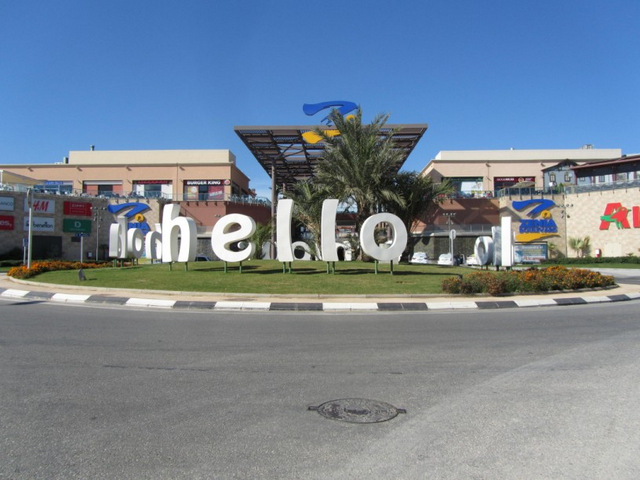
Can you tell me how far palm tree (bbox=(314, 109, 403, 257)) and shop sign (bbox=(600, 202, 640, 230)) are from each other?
26.9 meters

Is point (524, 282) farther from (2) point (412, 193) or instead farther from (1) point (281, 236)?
(2) point (412, 193)

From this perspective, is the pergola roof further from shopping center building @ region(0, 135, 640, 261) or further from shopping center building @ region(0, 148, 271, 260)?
shopping center building @ region(0, 148, 271, 260)

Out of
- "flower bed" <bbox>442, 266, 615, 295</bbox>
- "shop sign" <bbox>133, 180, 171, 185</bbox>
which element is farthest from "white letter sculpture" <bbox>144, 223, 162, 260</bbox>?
"shop sign" <bbox>133, 180, 171, 185</bbox>

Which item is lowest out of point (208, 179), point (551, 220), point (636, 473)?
point (636, 473)

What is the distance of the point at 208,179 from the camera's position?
56.5 meters

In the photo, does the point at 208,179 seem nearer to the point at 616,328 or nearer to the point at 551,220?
the point at 551,220

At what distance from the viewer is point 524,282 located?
15.8 m

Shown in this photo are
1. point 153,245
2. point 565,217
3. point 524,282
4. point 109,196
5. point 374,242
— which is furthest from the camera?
point 109,196

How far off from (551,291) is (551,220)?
34490 mm

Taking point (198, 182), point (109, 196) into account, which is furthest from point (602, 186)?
point (109, 196)

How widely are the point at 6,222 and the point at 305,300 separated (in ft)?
128

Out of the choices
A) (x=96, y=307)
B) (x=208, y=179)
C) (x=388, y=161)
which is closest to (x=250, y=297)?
(x=96, y=307)

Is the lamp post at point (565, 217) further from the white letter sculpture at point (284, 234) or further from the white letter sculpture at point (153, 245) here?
the white letter sculpture at point (153, 245)

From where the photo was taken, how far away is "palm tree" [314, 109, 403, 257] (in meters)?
24.7
